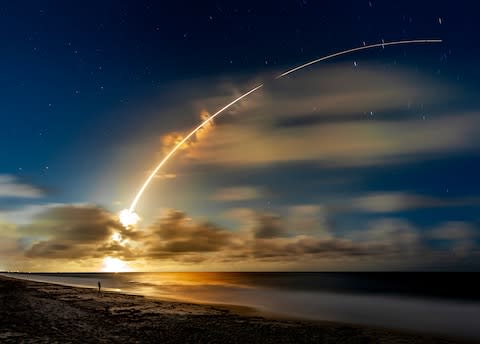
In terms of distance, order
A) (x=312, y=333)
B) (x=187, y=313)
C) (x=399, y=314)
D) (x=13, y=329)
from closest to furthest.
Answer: (x=13, y=329) → (x=312, y=333) → (x=187, y=313) → (x=399, y=314)

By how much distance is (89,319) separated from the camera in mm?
27172

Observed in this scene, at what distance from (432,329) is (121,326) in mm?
25161

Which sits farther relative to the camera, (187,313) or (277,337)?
(187,313)

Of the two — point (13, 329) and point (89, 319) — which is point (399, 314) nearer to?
point (89, 319)

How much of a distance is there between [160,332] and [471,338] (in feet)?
74.2

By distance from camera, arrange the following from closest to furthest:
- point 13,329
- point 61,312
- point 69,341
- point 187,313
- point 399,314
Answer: point 69,341
point 13,329
point 61,312
point 187,313
point 399,314

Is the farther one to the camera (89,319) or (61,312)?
(61,312)

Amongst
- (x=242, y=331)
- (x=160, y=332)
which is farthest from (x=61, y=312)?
(x=242, y=331)

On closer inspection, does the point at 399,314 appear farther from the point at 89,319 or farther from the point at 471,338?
the point at 89,319

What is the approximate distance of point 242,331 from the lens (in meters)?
25.1

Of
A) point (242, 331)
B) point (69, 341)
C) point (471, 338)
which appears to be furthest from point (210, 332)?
point (471, 338)

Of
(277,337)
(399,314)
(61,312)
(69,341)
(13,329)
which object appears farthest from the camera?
(399,314)

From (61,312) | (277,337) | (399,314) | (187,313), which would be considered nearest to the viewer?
(277,337)

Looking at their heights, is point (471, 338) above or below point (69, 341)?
below
